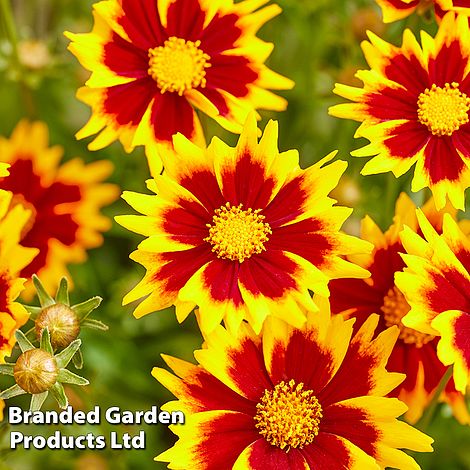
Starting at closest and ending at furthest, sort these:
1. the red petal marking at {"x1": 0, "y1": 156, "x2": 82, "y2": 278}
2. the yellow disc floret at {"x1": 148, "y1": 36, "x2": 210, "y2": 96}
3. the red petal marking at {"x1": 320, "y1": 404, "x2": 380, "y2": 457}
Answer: the red petal marking at {"x1": 320, "y1": 404, "x2": 380, "y2": 457}
the yellow disc floret at {"x1": 148, "y1": 36, "x2": 210, "y2": 96}
the red petal marking at {"x1": 0, "y1": 156, "x2": 82, "y2": 278}

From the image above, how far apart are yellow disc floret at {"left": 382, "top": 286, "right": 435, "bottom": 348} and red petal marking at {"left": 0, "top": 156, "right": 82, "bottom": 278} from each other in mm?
801

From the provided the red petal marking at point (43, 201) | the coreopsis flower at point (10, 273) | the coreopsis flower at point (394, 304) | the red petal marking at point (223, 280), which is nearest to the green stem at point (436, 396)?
the coreopsis flower at point (394, 304)

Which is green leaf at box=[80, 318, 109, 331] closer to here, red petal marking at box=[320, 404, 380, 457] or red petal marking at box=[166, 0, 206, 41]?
red petal marking at box=[320, 404, 380, 457]

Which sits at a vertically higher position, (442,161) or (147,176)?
(147,176)

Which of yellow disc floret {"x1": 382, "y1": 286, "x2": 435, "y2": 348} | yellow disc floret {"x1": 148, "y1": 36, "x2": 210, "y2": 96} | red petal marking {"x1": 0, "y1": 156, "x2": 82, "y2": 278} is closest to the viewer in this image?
yellow disc floret {"x1": 382, "y1": 286, "x2": 435, "y2": 348}

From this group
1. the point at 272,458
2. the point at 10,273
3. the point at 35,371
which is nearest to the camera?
the point at 35,371

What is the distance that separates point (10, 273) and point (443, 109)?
2.64 ft

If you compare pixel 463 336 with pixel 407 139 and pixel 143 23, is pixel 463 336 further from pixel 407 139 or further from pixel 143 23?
pixel 143 23

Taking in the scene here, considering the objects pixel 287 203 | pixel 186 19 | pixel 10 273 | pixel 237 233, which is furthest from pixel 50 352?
pixel 186 19

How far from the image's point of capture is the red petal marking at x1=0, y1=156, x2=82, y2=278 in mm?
1998

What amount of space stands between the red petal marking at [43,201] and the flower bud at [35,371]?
0.66 meters

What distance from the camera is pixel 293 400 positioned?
4.64 ft

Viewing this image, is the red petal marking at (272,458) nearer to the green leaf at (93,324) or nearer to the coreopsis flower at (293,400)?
the coreopsis flower at (293,400)

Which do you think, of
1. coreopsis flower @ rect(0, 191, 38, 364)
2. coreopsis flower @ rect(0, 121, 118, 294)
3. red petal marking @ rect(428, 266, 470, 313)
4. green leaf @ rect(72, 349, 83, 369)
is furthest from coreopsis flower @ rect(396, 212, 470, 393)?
coreopsis flower @ rect(0, 121, 118, 294)
